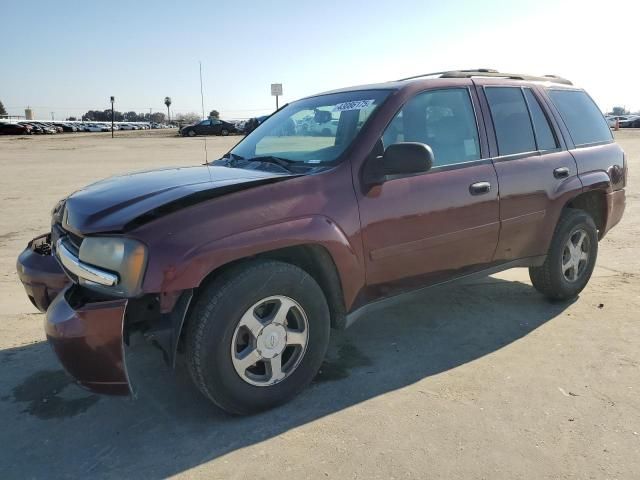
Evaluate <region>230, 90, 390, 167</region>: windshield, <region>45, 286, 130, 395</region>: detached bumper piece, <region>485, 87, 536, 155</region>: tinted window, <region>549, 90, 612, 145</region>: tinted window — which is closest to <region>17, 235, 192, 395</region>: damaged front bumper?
<region>45, 286, 130, 395</region>: detached bumper piece

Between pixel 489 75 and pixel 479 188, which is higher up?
pixel 489 75

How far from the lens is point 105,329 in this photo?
2541mm

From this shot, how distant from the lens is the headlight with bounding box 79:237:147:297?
8.34 ft

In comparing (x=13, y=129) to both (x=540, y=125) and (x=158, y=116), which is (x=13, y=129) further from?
(x=158, y=116)

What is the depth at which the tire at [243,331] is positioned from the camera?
2.71 metres

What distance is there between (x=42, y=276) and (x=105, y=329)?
938 mm

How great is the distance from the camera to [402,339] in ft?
13.3

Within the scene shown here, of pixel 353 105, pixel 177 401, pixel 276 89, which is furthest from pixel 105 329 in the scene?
pixel 276 89

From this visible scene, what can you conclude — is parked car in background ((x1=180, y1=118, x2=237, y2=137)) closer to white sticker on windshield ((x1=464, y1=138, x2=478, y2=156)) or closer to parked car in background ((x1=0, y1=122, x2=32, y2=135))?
parked car in background ((x1=0, y1=122, x2=32, y2=135))

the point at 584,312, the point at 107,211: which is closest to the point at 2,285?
the point at 107,211

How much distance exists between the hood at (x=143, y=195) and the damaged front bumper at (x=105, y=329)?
1.21 feet

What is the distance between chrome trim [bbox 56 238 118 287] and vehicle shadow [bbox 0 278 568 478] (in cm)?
85

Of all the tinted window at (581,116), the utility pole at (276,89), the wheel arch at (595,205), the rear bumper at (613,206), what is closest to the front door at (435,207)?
the tinted window at (581,116)

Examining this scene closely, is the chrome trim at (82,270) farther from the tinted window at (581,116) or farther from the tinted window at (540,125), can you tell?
the tinted window at (581,116)
